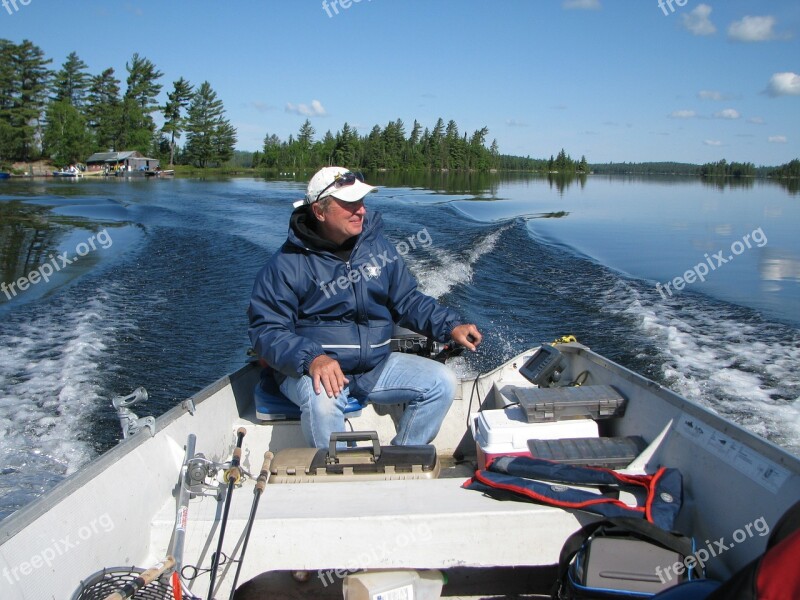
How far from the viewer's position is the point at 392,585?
7.28 ft

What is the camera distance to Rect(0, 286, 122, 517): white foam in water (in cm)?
435

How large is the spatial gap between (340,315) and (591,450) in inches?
54.3

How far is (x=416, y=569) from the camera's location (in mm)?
2275

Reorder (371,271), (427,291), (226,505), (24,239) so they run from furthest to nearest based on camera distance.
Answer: (24,239) < (427,291) < (371,271) < (226,505)

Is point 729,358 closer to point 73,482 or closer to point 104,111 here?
point 73,482

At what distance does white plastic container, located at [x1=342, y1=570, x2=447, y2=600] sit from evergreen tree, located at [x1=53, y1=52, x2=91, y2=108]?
292ft

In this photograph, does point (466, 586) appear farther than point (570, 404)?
No

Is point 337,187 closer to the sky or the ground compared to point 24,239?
closer to the sky

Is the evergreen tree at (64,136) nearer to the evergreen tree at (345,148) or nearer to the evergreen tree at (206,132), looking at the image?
the evergreen tree at (206,132)

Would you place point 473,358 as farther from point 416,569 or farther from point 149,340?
point 416,569

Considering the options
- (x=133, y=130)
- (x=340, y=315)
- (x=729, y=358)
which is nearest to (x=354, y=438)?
(x=340, y=315)

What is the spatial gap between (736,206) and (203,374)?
31.2 m

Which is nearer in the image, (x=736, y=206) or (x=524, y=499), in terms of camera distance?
(x=524, y=499)

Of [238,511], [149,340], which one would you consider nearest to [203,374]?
[149,340]
